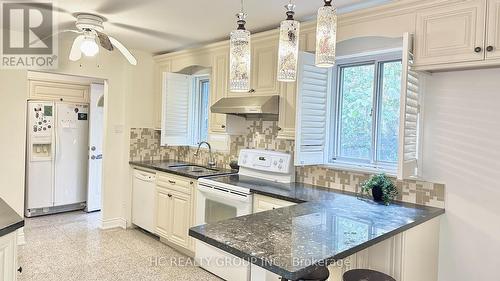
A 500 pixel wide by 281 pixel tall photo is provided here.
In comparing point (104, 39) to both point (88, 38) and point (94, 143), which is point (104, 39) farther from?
point (94, 143)

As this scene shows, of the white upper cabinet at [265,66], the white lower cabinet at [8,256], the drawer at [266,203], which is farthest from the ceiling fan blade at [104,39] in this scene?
the drawer at [266,203]

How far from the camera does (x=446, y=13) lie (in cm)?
207

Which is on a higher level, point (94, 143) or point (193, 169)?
point (94, 143)

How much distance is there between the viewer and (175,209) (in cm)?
365

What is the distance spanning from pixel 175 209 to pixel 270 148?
1.25 metres

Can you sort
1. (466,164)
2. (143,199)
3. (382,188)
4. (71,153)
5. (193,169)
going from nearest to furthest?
(466,164)
(382,188)
(193,169)
(143,199)
(71,153)

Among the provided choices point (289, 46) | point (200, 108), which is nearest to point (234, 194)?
point (289, 46)

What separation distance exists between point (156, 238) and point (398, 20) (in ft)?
11.3

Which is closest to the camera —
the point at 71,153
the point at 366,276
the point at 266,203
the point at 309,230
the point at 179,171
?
the point at 309,230

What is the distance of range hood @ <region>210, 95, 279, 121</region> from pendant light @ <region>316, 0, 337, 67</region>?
154 cm

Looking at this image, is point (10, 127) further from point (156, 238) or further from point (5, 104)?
point (156, 238)

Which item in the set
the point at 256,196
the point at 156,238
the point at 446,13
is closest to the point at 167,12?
the point at 256,196

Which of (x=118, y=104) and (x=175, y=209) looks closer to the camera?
(x=175, y=209)

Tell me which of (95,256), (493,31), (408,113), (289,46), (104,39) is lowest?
(95,256)
